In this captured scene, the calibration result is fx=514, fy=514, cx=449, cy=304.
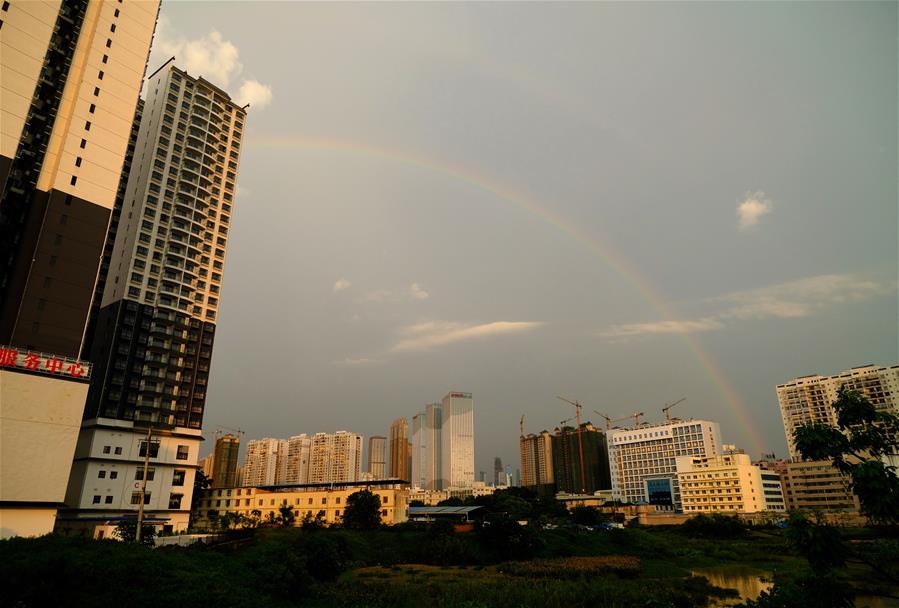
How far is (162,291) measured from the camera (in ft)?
268

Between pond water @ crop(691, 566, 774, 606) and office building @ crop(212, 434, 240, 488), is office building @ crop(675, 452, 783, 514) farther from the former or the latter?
office building @ crop(212, 434, 240, 488)

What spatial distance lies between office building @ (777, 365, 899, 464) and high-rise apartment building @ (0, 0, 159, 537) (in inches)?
6600

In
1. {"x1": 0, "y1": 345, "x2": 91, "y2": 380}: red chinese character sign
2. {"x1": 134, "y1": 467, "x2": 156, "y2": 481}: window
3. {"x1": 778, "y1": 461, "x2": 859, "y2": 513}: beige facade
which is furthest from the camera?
{"x1": 778, "y1": 461, "x2": 859, "y2": 513}: beige facade

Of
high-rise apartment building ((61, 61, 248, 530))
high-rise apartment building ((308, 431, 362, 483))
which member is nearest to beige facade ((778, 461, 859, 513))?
high-rise apartment building ((61, 61, 248, 530))

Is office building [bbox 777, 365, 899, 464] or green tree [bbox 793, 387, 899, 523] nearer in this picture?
green tree [bbox 793, 387, 899, 523]

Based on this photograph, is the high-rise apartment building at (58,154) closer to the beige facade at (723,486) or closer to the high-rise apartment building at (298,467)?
the beige facade at (723,486)

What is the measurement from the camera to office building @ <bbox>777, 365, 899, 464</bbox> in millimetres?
151375

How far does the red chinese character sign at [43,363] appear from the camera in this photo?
164ft

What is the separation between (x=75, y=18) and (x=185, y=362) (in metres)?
49.3

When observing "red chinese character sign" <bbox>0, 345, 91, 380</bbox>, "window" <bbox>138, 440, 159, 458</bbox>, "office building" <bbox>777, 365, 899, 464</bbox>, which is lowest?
"window" <bbox>138, 440, 159, 458</bbox>

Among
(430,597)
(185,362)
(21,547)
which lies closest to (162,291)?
(185,362)

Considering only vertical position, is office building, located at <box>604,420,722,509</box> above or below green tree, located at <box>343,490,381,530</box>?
above

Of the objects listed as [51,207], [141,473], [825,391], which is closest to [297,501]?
[141,473]

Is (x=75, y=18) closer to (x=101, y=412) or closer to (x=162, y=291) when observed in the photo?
(x=162, y=291)
